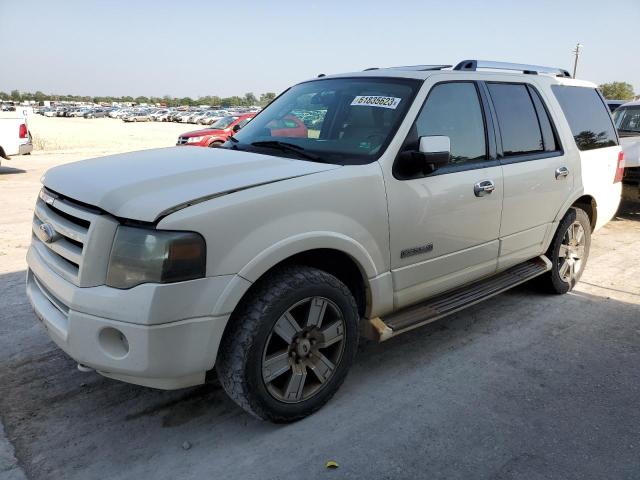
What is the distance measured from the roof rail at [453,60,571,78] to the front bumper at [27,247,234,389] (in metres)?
2.61

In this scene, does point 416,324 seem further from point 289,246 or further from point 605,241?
point 605,241

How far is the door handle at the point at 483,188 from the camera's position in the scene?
3.60 m

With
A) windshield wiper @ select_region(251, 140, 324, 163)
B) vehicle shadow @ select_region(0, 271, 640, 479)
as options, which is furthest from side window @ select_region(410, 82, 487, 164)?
vehicle shadow @ select_region(0, 271, 640, 479)

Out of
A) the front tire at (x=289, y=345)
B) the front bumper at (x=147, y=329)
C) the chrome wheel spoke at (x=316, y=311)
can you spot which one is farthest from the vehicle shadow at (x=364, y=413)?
the chrome wheel spoke at (x=316, y=311)

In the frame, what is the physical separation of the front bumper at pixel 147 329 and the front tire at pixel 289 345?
0.51 ft

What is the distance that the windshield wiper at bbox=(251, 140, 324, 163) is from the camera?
3175mm

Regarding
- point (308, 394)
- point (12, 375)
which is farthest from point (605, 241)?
point (12, 375)

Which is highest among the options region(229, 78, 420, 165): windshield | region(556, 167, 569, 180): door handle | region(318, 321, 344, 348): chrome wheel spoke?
region(229, 78, 420, 165): windshield

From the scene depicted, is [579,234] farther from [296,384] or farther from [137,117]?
[137,117]

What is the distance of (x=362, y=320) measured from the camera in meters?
3.24

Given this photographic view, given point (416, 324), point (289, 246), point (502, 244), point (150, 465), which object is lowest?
point (150, 465)

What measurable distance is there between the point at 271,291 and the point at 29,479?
4.60ft

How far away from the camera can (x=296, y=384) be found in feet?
→ 9.33

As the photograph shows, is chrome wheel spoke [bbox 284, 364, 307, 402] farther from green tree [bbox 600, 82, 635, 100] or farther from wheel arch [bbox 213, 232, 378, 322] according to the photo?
green tree [bbox 600, 82, 635, 100]
